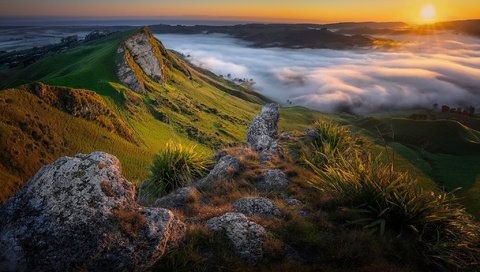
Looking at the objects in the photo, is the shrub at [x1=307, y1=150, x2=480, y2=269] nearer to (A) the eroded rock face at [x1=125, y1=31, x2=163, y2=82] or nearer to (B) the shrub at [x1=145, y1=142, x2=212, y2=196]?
(B) the shrub at [x1=145, y1=142, x2=212, y2=196]

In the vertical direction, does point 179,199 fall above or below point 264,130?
above

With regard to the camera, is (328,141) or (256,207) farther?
(328,141)

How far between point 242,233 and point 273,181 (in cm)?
484

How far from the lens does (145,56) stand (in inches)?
5084

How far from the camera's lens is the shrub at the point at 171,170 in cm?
1432

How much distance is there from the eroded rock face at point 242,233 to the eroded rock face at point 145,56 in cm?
12049

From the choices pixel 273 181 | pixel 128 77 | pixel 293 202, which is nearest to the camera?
pixel 293 202

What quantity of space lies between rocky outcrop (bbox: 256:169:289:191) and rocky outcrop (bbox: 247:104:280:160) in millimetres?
4768

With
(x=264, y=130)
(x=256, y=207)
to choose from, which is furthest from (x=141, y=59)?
(x=256, y=207)

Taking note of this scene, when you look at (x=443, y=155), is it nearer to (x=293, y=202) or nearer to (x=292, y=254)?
(x=293, y=202)

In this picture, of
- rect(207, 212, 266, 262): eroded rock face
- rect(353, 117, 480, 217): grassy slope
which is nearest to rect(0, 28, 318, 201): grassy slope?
rect(207, 212, 266, 262): eroded rock face

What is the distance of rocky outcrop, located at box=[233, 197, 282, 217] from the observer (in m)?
9.24

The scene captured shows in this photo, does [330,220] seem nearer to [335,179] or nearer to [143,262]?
[335,179]

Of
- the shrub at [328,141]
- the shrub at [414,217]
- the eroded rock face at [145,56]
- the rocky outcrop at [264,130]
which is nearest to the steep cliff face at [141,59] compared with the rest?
the eroded rock face at [145,56]
